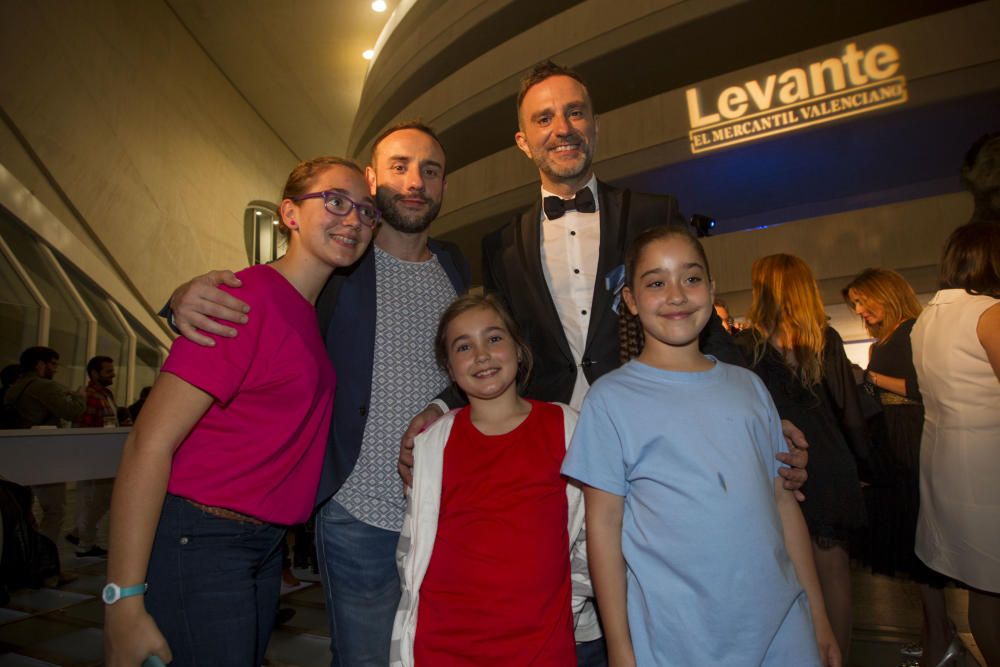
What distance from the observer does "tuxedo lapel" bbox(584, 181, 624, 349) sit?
2.07 m

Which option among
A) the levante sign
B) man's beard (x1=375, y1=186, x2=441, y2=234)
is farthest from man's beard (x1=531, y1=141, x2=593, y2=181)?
the levante sign

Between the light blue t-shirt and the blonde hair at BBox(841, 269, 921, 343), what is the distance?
3.03 m

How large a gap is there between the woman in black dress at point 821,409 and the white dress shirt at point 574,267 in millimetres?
1399

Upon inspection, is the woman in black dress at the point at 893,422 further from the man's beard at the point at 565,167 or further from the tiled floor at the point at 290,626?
the man's beard at the point at 565,167

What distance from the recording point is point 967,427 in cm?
256

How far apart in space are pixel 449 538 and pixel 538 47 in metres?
12.6

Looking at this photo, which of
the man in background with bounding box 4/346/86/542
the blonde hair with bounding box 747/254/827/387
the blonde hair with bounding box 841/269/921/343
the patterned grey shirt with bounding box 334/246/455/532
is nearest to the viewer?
the patterned grey shirt with bounding box 334/246/455/532

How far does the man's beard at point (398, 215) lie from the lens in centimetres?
224

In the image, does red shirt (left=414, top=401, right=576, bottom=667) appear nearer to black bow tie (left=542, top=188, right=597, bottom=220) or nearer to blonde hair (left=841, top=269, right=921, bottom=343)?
black bow tie (left=542, top=188, right=597, bottom=220)

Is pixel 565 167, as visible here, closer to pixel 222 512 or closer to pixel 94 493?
pixel 222 512

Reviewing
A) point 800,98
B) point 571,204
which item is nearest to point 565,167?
point 571,204

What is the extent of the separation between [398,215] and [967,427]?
2.61 meters

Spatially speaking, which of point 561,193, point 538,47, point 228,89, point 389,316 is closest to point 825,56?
point 538,47

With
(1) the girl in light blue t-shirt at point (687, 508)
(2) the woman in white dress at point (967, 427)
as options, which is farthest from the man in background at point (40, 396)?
(2) the woman in white dress at point (967, 427)
